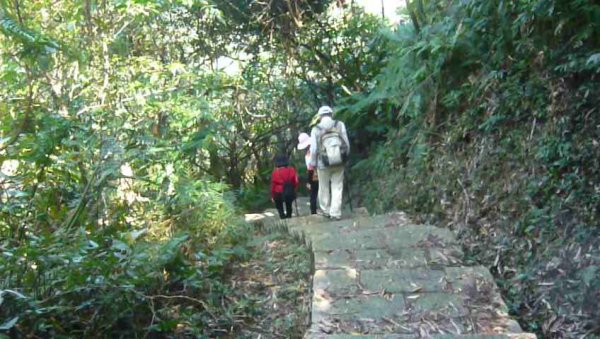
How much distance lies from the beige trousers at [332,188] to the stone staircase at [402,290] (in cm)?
188

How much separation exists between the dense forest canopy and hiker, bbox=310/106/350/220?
900mm

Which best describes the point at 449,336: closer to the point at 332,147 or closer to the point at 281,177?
the point at 332,147

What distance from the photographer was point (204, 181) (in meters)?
7.72

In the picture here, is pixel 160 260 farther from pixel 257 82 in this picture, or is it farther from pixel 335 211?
pixel 257 82

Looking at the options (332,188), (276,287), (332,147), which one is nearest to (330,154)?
(332,147)

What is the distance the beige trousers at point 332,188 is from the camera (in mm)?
7895

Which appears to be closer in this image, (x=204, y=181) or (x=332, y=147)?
(x=332, y=147)

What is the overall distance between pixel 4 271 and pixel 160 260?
121cm

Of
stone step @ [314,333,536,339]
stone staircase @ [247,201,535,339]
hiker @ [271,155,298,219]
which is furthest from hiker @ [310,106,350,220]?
stone step @ [314,333,536,339]

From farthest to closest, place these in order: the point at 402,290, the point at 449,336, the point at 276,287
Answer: the point at 276,287
the point at 402,290
the point at 449,336

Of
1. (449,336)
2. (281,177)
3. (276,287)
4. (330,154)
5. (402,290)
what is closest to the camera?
(449,336)

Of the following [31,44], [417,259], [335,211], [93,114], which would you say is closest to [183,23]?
[93,114]

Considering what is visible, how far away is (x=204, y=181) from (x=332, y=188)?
Answer: 1728 mm

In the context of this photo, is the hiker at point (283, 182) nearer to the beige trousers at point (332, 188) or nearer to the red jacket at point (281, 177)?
the red jacket at point (281, 177)
